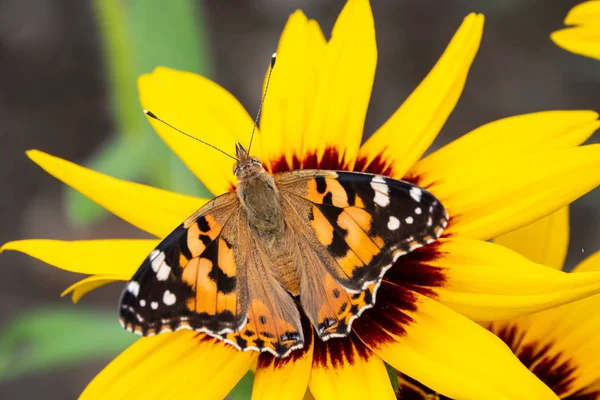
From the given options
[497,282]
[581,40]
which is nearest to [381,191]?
[497,282]

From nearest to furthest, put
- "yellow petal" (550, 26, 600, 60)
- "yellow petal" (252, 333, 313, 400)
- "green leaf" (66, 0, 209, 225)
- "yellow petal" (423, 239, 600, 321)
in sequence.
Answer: "yellow petal" (423, 239, 600, 321) → "yellow petal" (252, 333, 313, 400) → "yellow petal" (550, 26, 600, 60) → "green leaf" (66, 0, 209, 225)

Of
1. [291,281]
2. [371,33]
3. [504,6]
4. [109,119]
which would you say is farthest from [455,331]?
[109,119]

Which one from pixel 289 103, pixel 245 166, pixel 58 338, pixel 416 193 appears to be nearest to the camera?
pixel 416 193

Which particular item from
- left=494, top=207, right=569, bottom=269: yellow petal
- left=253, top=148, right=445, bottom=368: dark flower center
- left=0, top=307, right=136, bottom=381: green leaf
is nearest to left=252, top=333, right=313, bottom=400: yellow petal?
left=253, top=148, right=445, bottom=368: dark flower center

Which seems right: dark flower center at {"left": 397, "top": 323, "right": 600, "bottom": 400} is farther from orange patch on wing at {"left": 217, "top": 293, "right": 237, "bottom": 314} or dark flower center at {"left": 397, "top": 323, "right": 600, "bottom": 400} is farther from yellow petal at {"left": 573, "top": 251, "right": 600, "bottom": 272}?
orange patch on wing at {"left": 217, "top": 293, "right": 237, "bottom": 314}

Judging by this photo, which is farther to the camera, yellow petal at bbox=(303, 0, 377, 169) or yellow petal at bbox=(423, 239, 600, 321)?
yellow petal at bbox=(303, 0, 377, 169)

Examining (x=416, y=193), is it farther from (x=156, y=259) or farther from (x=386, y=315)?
(x=156, y=259)

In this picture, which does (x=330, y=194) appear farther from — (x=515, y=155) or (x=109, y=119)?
(x=109, y=119)
